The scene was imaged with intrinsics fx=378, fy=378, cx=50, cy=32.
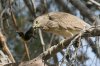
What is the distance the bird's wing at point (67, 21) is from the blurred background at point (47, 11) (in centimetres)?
16

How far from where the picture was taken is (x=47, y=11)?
4.71m

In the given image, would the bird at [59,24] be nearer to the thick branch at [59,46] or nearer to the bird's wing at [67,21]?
the bird's wing at [67,21]

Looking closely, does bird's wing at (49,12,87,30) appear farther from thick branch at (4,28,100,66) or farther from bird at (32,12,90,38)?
thick branch at (4,28,100,66)

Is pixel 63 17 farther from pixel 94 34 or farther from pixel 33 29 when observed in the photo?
pixel 94 34

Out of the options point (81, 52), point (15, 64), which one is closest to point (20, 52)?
point (15, 64)

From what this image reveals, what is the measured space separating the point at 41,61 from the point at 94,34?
2.58ft

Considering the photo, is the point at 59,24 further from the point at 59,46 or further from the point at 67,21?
the point at 59,46

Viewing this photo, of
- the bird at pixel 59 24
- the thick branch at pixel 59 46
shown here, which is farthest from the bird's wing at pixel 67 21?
the thick branch at pixel 59 46

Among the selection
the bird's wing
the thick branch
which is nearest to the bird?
the bird's wing

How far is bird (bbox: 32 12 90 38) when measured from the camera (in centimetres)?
474

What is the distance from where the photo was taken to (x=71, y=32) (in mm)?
4777

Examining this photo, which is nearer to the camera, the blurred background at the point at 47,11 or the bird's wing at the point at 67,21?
the blurred background at the point at 47,11

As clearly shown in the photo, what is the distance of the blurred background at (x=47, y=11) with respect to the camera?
3814 millimetres

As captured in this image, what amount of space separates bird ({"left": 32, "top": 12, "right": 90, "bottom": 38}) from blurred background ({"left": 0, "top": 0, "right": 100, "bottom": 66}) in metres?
0.12
